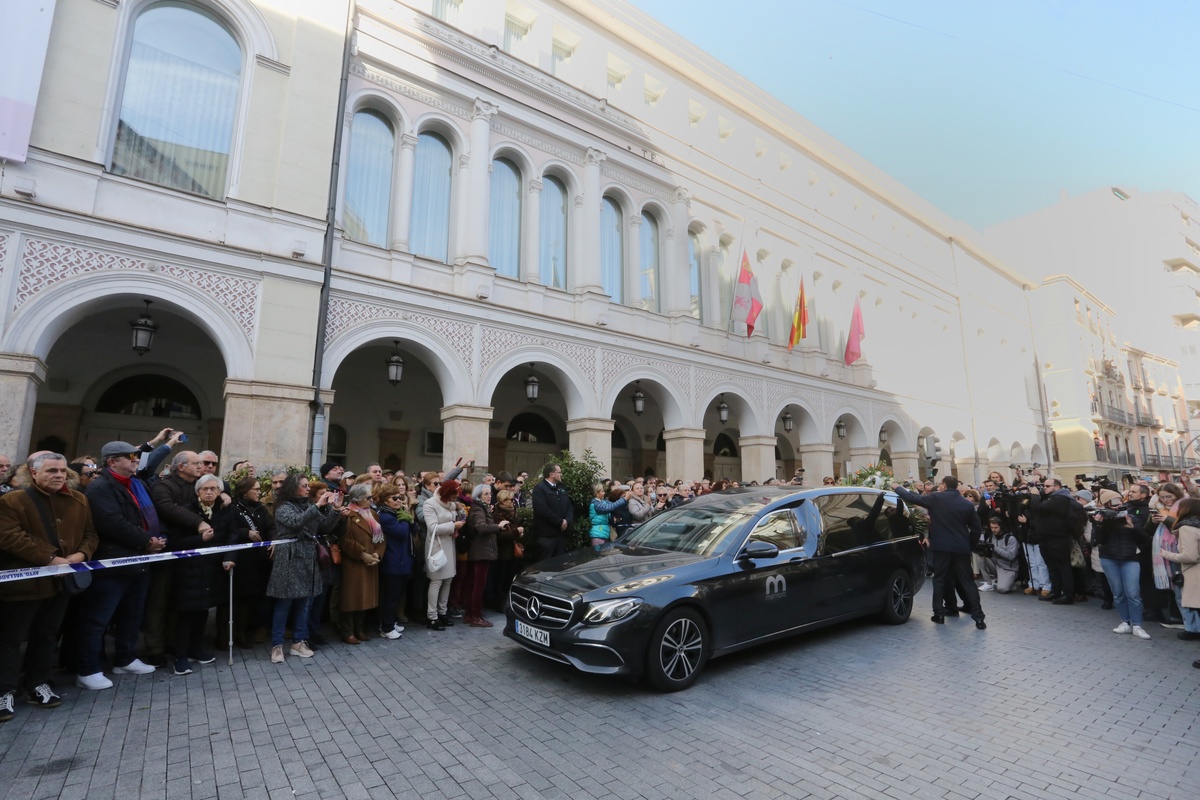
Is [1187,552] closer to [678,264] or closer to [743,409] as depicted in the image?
[743,409]

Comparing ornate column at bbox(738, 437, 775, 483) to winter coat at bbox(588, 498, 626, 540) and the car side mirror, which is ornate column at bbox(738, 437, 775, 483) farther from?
the car side mirror

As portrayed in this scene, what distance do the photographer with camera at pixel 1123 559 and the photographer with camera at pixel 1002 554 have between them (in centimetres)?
252

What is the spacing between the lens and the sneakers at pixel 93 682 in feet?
16.2

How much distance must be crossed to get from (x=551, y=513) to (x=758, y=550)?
3.38 m

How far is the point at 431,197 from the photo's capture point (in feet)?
47.2

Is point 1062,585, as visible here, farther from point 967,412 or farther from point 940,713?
point 967,412

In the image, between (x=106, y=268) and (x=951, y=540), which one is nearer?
(x=951, y=540)

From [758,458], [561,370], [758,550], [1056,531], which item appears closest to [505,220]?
[561,370]

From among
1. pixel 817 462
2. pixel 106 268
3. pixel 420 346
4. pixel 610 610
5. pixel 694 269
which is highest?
pixel 694 269

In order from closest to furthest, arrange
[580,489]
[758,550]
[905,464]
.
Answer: [758,550] → [580,489] → [905,464]

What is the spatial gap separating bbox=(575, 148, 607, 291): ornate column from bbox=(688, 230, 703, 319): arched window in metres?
3.87

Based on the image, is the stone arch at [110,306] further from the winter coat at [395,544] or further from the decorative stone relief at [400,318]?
the winter coat at [395,544]

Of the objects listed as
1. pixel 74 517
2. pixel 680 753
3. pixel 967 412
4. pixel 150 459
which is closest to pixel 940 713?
pixel 680 753

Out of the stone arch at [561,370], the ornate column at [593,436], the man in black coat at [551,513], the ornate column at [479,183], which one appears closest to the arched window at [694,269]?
the stone arch at [561,370]
